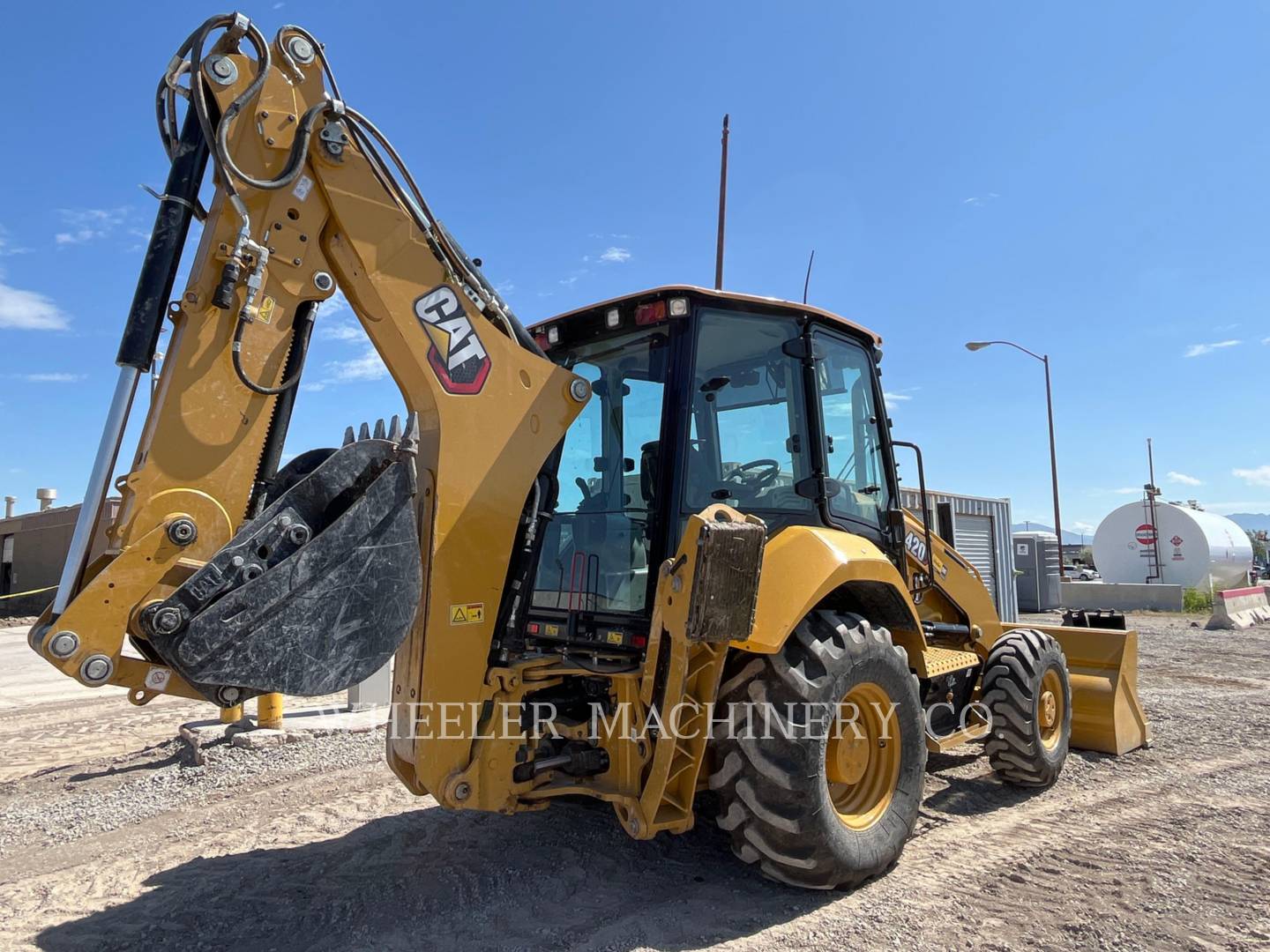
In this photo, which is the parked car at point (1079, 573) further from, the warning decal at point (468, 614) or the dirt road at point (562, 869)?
the warning decal at point (468, 614)

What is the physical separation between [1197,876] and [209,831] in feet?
16.9

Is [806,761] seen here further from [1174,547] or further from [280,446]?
[1174,547]

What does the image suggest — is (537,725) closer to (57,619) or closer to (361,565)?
(361,565)

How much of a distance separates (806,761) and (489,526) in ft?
5.30

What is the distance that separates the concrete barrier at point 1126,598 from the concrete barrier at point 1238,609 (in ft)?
9.83

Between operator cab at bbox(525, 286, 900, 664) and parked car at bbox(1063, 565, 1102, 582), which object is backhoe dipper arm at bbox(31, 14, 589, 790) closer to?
operator cab at bbox(525, 286, 900, 664)

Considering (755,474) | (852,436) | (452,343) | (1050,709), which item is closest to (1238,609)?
(1050,709)

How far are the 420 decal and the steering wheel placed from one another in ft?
4.28

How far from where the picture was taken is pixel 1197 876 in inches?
158

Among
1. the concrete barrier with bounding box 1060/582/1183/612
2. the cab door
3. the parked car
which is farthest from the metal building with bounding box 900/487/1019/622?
the parked car

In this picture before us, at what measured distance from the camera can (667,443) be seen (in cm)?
381

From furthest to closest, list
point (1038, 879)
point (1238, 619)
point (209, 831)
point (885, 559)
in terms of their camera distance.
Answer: point (1238, 619)
point (209, 831)
point (885, 559)
point (1038, 879)

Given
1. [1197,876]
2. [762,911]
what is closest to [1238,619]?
[1197,876]

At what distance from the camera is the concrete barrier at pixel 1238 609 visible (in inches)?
705
